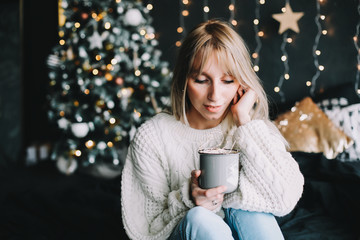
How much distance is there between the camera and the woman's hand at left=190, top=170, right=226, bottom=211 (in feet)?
3.43

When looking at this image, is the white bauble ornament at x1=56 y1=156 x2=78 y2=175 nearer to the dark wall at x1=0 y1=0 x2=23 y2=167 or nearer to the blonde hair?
the dark wall at x1=0 y1=0 x2=23 y2=167

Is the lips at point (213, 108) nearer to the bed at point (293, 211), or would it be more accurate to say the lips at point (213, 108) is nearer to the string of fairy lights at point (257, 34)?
the bed at point (293, 211)

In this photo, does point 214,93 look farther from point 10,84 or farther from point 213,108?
point 10,84

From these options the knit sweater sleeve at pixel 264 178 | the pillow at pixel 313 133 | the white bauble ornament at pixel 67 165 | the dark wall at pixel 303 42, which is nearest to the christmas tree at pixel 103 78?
the white bauble ornament at pixel 67 165

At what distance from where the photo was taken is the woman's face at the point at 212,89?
1.30 meters

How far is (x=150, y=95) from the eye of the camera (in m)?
3.13

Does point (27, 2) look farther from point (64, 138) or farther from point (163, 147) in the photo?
point (163, 147)

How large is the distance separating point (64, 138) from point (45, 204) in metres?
1.26

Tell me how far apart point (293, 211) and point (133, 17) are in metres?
2.04

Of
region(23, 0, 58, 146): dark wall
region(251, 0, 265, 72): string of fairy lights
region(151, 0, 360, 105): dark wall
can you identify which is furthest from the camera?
region(23, 0, 58, 146): dark wall

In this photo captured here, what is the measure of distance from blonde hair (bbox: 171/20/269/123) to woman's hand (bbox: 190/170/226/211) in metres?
0.39

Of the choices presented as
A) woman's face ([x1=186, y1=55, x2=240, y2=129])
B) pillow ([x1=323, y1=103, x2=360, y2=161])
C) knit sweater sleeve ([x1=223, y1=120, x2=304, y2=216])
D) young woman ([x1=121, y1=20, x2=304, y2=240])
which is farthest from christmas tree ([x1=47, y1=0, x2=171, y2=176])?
knit sweater sleeve ([x1=223, y1=120, x2=304, y2=216])

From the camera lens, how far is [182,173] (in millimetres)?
1392

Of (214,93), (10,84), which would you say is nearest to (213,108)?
(214,93)
